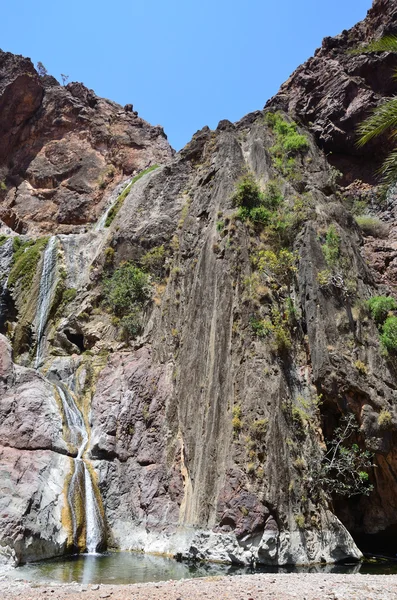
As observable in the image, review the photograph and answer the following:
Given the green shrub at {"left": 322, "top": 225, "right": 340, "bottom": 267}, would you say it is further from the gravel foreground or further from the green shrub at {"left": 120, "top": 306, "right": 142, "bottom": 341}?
the gravel foreground

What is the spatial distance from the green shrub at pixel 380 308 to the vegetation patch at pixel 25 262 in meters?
23.0

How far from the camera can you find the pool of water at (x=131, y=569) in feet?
42.4

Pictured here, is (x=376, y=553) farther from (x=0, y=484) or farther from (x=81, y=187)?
(x=81, y=187)

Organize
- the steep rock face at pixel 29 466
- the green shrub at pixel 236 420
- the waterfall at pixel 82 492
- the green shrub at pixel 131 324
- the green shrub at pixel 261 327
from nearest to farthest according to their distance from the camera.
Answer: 1. the steep rock face at pixel 29 466
2. the green shrub at pixel 236 420
3. the waterfall at pixel 82 492
4. the green shrub at pixel 261 327
5. the green shrub at pixel 131 324

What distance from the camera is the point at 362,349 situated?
19.1m

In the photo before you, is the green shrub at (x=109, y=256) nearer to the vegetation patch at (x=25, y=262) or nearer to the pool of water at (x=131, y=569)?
the vegetation patch at (x=25, y=262)

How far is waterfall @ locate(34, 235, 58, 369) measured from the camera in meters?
30.7

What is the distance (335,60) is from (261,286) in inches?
1248

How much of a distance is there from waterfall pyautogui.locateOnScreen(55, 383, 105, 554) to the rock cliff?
5.7 inches

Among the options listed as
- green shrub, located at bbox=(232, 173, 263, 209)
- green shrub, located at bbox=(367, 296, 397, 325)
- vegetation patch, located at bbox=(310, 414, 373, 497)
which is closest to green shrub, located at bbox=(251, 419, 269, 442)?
vegetation patch, located at bbox=(310, 414, 373, 497)

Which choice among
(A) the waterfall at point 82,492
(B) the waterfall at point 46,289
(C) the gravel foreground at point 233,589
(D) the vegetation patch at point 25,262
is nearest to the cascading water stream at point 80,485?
(A) the waterfall at point 82,492

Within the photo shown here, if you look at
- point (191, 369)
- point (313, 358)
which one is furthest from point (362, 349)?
point (191, 369)

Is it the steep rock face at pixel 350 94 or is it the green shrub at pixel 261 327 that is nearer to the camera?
the green shrub at pixel 261 327

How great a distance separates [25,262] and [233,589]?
3010cm
